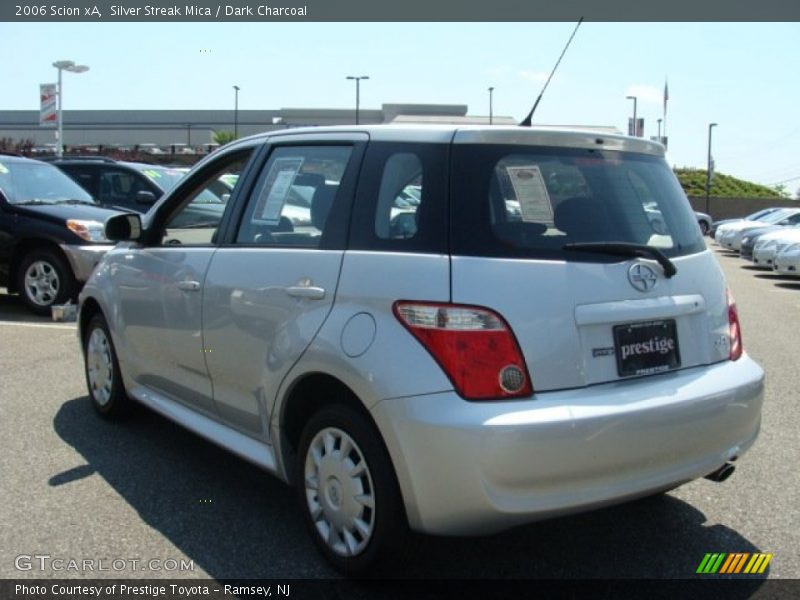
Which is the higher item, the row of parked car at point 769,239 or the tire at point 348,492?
the row of parked car at point 769,239

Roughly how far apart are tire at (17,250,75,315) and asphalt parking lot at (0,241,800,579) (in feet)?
13.9

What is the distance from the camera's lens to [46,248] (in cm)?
947

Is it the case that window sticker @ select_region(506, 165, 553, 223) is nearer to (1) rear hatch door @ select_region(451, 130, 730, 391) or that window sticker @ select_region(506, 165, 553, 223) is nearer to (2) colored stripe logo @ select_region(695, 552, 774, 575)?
(1) rear hatch door @ select_region(451, 130, 730, 391)

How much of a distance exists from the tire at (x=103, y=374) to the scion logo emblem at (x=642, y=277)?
3.32 meters

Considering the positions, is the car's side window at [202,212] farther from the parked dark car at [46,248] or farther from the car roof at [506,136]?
the parked dark car at [46,248]

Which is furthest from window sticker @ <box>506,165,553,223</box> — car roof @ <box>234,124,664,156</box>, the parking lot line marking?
the parking lot line marking

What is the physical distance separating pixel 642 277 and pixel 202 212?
2.69 metres

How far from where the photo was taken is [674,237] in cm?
346

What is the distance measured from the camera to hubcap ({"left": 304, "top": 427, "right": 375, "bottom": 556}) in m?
3.12

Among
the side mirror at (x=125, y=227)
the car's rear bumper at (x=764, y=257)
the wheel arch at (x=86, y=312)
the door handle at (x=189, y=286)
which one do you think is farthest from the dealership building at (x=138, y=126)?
the door handle at (x=189, y=286)

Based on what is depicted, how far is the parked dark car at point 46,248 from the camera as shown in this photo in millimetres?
9297

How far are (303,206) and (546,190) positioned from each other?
3.68 ft

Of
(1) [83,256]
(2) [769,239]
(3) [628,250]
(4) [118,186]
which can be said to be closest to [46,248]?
(1) [83,256]

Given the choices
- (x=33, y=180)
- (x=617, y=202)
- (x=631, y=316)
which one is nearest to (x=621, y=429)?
(x=631, y=316)
